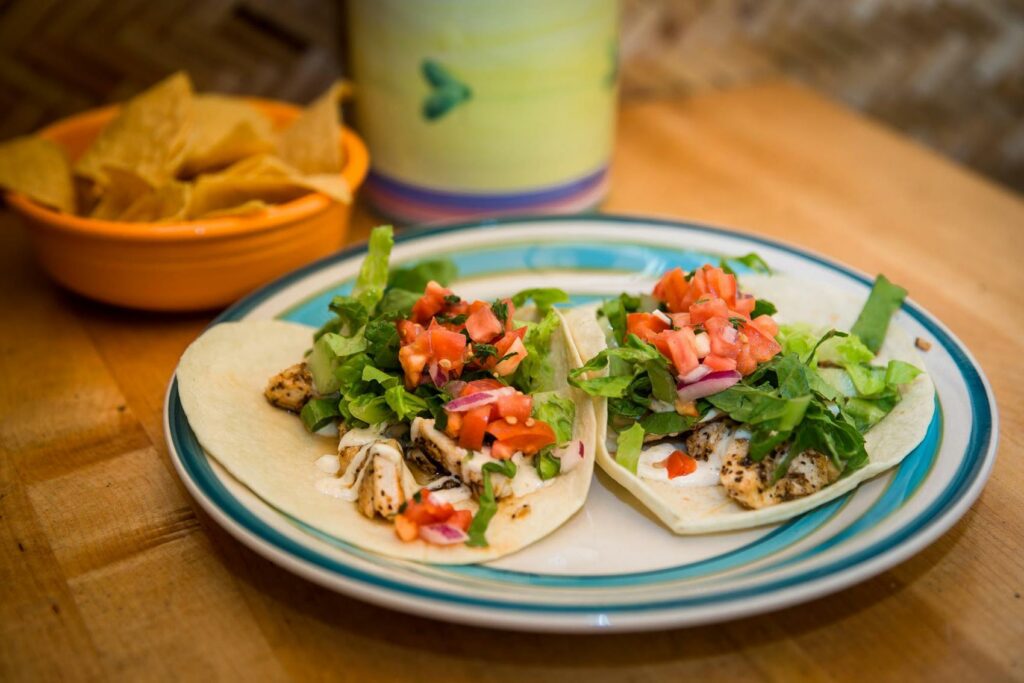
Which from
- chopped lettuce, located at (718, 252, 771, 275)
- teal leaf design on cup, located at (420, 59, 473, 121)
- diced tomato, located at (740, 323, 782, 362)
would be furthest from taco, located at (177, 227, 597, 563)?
teal leaf design on cup, located at (420, 59, 473, 121)

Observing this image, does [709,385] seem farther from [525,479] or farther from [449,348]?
[449,348]

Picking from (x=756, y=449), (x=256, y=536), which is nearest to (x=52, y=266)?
(x=256, y=536)

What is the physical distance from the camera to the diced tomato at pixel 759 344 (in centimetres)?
185

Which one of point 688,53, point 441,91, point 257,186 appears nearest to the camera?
point 257,186

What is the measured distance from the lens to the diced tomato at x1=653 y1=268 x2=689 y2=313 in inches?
78.4

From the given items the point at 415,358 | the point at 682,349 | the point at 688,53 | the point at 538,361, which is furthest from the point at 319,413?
the point at 688,53

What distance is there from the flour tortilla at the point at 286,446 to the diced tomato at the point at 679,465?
6.2 inches

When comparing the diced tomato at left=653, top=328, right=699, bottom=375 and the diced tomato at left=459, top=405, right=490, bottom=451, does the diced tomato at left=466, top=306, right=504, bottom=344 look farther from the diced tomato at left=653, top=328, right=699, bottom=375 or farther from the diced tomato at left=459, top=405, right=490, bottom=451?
the diced tomato at left=653, top=328, right=699, bottom=375

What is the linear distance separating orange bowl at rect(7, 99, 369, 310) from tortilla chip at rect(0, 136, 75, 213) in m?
0.03

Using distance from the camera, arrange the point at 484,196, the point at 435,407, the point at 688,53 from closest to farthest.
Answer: the point at 435,407 → the point at 484,196 → the point at 688,53

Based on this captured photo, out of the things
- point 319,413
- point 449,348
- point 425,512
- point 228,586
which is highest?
point 449,348

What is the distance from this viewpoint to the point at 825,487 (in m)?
1.73

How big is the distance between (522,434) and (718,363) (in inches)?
14.8

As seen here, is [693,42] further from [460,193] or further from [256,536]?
[256,536]
